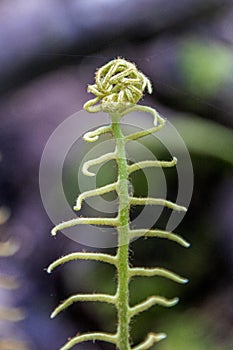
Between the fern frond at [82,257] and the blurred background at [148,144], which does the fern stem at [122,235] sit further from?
the blurred background at [148,144]

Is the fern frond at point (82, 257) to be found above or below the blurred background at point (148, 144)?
below

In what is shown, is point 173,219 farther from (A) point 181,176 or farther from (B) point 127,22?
(B) point 127,22

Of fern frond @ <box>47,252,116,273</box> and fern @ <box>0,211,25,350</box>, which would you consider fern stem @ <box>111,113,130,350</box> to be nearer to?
fern frond @ <box>47,252,116,273</box>

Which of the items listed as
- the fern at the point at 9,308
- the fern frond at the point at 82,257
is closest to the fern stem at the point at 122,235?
the fern frond at the point at 82,257

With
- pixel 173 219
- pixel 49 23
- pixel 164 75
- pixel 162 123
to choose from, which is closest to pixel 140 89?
pixel 162 123

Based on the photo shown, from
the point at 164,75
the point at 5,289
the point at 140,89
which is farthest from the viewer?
the point at 164,75

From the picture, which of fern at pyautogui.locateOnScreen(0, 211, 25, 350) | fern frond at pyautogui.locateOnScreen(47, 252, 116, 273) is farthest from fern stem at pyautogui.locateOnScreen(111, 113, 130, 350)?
fern at pyautogui.locateOnScreen(0, 211, 25, 350)
